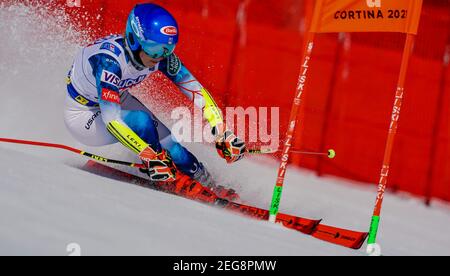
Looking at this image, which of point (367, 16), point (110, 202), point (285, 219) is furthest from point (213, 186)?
point (367, 16)

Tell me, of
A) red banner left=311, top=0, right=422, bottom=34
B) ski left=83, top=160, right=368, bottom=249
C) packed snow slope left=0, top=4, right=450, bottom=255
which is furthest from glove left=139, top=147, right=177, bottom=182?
red banner left=311, top=0, right=422, bottom=34

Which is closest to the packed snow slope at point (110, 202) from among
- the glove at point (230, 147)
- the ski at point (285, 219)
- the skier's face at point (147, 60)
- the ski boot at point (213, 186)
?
the ski at point (285, 219)

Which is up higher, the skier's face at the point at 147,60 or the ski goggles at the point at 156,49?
the ski goggles at the point at 156,49

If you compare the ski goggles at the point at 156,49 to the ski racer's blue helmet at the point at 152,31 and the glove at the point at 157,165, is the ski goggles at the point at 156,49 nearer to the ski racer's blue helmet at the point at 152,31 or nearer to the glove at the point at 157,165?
the ski racer's blue helmet at the point at 152,31

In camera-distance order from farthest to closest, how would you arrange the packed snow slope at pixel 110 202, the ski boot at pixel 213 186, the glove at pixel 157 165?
the ski boot at pixel 213 186, the glove at pixel 157 165, the packed snow slope at pixel 110 202

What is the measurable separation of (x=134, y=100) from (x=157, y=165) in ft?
4.17

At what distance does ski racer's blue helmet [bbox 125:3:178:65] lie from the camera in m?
6.23

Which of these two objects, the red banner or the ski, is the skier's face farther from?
the red banner

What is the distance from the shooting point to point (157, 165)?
6.20 meters

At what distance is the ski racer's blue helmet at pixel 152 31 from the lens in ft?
20.4

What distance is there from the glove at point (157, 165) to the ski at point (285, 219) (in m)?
0.28

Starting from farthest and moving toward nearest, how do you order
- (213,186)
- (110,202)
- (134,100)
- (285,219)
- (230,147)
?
(134,100)
(213,186)
(230,147)
(285,219)
(110,202)

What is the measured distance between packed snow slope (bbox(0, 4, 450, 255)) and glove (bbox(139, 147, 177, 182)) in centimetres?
13

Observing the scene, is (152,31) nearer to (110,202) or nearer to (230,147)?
(230,147)
